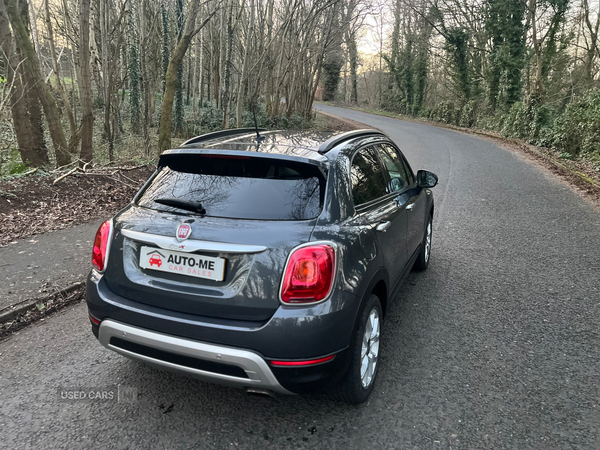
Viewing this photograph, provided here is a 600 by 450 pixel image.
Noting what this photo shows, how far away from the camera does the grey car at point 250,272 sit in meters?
2.28

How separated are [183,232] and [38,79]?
29.1 ft

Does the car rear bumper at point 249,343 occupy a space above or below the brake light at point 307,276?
below

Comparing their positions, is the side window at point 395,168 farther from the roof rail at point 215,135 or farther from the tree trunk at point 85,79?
the tree trunk at point 85,79

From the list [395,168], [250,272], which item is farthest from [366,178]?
[250,272]

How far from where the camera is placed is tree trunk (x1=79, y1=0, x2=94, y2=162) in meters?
9.43

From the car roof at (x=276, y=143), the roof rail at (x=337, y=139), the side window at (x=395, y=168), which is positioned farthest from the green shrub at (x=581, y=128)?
the car roof at (x=276, y=143)

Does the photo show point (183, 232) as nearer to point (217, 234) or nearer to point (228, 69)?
point (217, 234)

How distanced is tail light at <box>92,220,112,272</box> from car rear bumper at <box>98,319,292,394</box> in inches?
15.6

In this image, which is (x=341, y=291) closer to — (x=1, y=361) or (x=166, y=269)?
(x=166, y=269)

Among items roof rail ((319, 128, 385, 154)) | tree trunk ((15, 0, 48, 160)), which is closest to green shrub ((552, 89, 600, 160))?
roof rail ((319, 128, 385, 154))

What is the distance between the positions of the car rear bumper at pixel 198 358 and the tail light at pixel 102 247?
397mm

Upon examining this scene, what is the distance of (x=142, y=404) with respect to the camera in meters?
2.74

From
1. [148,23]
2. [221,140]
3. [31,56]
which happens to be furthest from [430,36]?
[221,140]

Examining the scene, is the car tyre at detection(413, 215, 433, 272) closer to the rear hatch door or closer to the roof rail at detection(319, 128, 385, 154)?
the roof rail at detection(319, 128, 385, 154)
